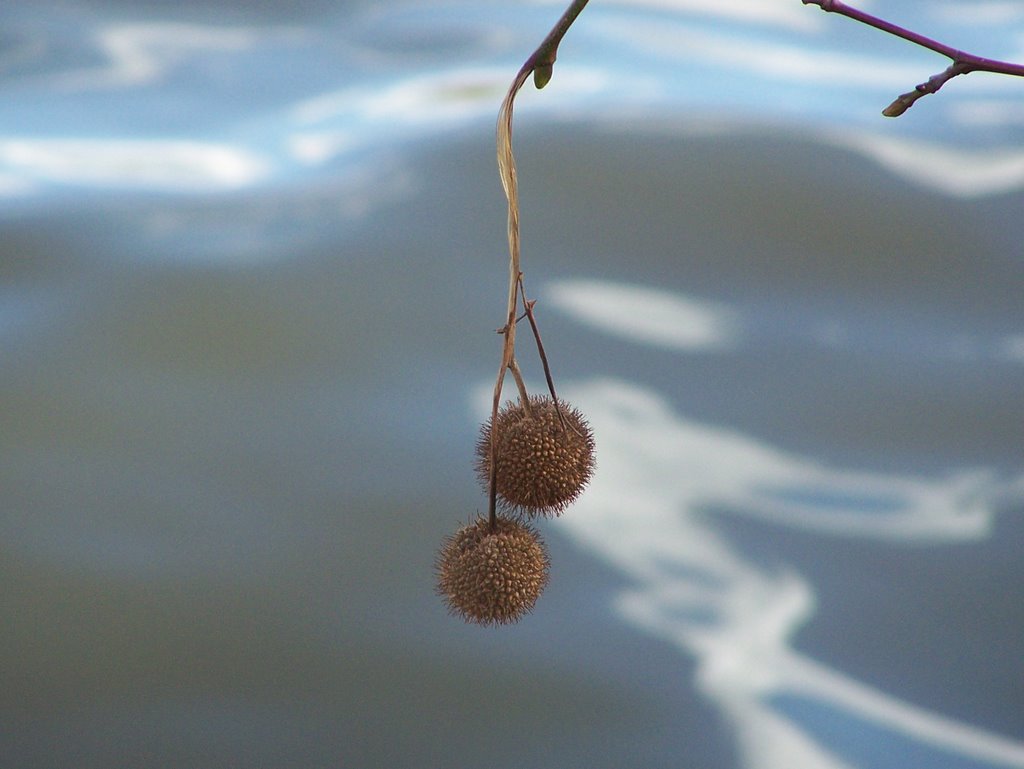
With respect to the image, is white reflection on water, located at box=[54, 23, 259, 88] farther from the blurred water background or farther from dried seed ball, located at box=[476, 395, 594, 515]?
dried seed ball, located at box=[476, 395, 594, 515]

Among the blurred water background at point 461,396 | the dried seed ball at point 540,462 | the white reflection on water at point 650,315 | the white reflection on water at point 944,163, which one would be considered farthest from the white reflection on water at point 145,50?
the dried seed ball at point 540,462

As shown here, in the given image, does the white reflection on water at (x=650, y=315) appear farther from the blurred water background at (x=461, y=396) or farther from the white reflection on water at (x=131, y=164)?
the white reflection on water at (x=131, y=164)

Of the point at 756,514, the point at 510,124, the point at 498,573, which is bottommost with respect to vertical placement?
the point at 756,514

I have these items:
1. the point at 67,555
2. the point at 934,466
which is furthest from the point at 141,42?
the point at 934,466

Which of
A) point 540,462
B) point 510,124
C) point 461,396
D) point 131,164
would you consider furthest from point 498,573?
point 131,164

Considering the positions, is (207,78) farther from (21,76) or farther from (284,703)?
(284,703)

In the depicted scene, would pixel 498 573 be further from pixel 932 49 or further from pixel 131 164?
pixel 131 164
